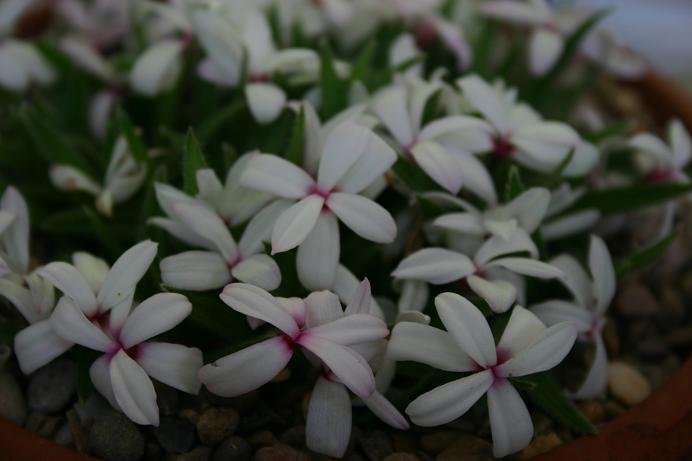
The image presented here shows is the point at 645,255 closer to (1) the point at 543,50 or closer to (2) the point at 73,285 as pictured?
(1) the point at 543,50

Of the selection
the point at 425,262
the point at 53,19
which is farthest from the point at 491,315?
the point at 53,19

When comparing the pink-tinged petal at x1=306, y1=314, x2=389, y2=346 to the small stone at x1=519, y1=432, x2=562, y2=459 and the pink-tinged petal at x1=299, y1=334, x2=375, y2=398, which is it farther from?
the small stone at x1=519, y1=432, x2=562, y2=459

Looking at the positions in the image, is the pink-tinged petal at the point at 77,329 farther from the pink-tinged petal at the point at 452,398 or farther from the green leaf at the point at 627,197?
the green leaf at the point at 627,197

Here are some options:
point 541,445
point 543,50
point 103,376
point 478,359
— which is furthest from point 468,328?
point 543,50

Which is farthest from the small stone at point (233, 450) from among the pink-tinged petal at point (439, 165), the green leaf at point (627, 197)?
the green leaf at point (627, 197)

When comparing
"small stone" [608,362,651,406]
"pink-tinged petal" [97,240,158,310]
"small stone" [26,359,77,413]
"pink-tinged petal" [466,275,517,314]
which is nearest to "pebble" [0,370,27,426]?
"small stone" [26,359,77,413]
